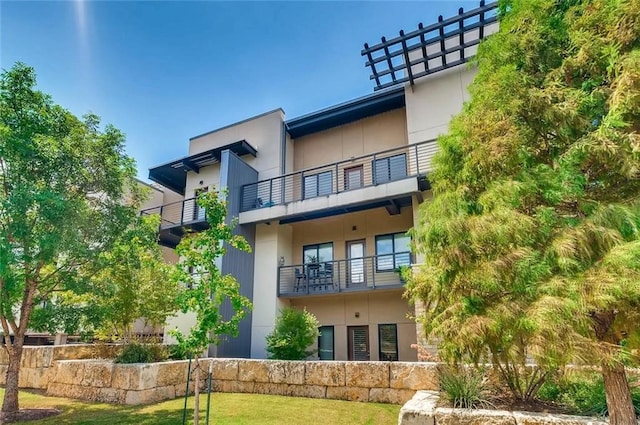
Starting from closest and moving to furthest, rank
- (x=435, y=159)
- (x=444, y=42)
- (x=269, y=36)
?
1. (x=435, y=159)
2. (x=269, y=36)
3. (x=444, y=42)

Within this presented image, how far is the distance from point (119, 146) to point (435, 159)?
751 cm

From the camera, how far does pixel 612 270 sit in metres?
3.47

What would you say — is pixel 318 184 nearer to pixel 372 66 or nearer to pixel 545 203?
pixel 372 66

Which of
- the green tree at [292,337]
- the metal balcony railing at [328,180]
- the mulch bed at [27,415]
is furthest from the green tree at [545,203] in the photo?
the metal balcony railing at [328,180]

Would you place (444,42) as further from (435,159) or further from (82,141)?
(82,141)

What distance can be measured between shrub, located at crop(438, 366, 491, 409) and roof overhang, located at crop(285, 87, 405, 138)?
11.4 m

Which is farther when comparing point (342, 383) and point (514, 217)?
point (342, 383)

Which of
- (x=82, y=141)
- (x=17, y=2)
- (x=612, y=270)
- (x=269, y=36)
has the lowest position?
(x=612, y=270)

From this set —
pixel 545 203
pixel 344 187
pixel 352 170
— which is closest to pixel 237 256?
pixel 344 187

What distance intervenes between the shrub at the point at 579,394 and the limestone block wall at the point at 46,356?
443 inches

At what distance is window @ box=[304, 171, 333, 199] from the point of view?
15.1 m

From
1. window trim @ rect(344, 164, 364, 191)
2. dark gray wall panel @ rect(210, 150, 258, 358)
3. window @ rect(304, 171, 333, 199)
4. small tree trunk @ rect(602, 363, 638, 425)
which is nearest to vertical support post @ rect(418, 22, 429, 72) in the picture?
window trim @ rect(344, 164, 364, 191)

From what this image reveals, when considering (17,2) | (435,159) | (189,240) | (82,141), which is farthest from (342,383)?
(17,2)

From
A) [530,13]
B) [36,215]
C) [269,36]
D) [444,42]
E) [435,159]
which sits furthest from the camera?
[444,42]
